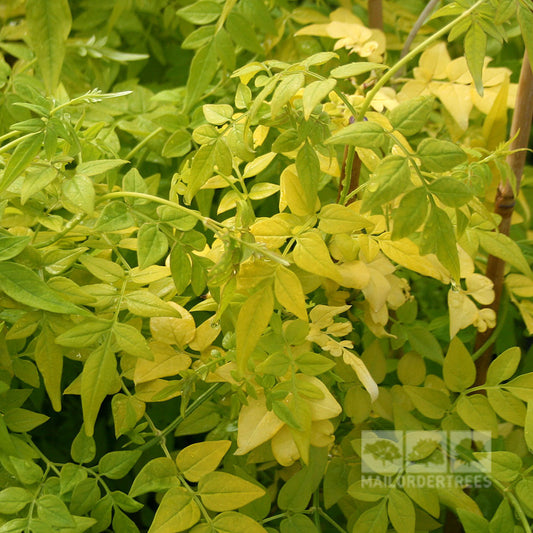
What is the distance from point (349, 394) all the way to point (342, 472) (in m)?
0.08

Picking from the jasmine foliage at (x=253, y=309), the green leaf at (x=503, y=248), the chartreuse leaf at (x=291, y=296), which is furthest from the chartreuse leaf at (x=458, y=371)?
the chartreuse leaf at (x=291, y=296)

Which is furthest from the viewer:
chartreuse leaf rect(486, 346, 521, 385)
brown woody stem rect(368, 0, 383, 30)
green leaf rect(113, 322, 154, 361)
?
brown woody stem rect(368, 0, 383, 30)

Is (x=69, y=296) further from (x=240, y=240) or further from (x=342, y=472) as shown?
(x=342, y=472)

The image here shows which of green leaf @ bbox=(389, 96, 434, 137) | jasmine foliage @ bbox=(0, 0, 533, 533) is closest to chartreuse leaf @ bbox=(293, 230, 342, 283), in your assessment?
jasmine foliage @ bbox=(0, 0, 533, 533)

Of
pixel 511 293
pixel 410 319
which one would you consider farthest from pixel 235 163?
pixel 511 293

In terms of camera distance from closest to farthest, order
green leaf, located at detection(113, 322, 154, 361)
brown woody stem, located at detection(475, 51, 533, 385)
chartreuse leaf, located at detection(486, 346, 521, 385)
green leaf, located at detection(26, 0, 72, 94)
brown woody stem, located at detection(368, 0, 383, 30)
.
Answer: green leaf, located at detection(26, 0, 72, 94) < green leaf, located at detection(113, 322, 154, 361) < chartreuse leaf, located at detection(486, 346, 521, 385) < brown woody stem, located at detection(475, 51, 533, 385) < brown woody stem, located at detection(368, 0, 383, 30)

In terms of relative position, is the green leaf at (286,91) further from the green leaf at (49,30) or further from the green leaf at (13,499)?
the green leaf at (13,499)

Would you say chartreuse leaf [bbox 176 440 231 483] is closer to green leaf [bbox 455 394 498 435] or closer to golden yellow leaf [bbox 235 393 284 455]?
golden yellow leaf [bbox 235 393 284 455]

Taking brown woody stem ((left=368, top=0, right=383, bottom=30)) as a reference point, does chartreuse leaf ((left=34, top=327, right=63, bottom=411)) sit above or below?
below

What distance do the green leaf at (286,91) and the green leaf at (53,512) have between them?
0.34 m

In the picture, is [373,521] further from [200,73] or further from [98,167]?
[200,73]

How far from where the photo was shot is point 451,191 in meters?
0.48

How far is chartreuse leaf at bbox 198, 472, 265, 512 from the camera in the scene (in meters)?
0.54

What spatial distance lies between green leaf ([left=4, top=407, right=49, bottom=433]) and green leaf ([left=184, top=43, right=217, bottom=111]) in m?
0.39
